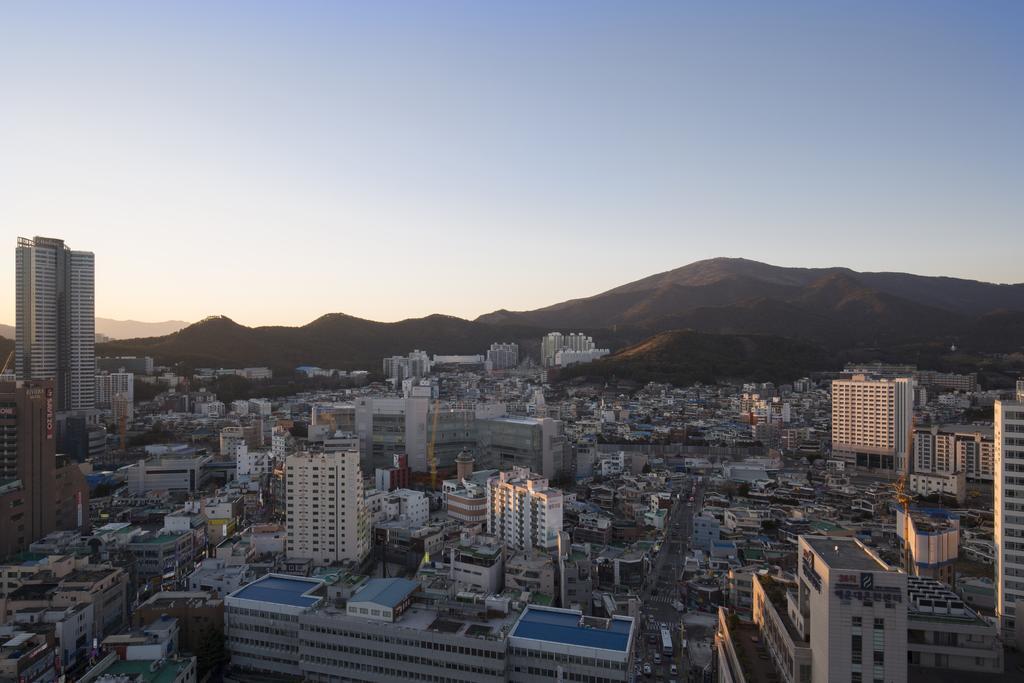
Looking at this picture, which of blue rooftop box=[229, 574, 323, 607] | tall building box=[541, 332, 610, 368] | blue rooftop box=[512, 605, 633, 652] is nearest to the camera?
blue rooftop box=[512, 605, 633, 652]

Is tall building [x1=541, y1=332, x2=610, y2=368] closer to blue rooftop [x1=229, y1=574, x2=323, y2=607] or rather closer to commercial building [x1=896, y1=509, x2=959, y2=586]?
commercial building [x1=896, y1=509, x2=959, y2=586]

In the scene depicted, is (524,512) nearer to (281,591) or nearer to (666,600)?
(666,600)

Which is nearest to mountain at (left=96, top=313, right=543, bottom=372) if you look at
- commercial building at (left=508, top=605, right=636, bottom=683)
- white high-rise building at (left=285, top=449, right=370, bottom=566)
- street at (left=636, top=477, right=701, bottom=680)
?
white high-rise building at (left=285, top=449, right=370, bottom=566)

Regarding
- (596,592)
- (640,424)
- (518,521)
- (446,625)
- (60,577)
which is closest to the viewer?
(446,625)

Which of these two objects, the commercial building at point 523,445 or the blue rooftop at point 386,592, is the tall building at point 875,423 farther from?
the blue rooftop at point 386,592

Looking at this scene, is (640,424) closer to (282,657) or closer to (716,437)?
(716,437)

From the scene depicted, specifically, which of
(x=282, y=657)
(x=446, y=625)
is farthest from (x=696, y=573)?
(x=282, y=657)

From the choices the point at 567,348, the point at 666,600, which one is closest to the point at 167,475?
the point at 666,600
